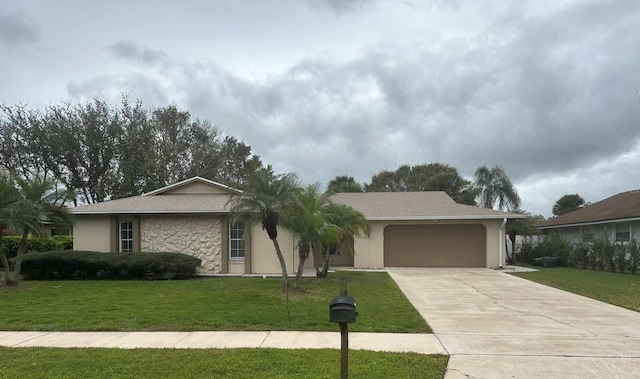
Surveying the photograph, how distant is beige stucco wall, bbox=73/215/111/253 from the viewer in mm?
19328

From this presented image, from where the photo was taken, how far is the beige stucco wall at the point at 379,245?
22.1 metres

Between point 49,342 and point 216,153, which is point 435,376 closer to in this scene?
point 49,342

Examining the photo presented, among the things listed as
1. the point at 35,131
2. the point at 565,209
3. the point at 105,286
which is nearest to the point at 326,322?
the point at 105,286

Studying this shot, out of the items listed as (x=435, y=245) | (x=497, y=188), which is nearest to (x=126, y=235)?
(x=435, y=245)

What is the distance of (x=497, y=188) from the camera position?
29562mm

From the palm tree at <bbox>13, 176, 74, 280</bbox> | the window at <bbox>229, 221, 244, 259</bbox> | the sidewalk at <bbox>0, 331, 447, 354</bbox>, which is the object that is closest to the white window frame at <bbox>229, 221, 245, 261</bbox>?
the window at <bbox>229, 221, 244, 259</bbox>

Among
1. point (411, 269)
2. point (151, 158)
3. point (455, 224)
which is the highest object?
point (151, 158)

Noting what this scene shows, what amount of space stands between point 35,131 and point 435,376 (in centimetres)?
3579

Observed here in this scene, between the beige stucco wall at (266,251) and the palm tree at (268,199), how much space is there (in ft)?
17.2

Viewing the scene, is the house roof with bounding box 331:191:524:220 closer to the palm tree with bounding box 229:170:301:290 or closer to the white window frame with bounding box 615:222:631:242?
the white window frame with bounding box 615:222:631:242

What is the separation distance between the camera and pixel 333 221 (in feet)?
52.7

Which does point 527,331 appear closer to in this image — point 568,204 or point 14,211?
point 14,211

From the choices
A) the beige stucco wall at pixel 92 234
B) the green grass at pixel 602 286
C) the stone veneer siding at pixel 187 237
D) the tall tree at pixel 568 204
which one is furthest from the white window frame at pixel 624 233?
the tall tree at pixel 568 204

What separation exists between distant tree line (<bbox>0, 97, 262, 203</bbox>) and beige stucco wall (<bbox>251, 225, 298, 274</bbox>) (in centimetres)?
1502
